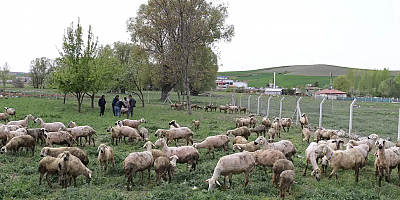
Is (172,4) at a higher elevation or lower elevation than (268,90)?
higher

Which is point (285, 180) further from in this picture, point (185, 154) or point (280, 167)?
point (185, 154)

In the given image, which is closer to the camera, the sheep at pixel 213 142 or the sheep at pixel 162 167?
the sheep at pixel 162 167

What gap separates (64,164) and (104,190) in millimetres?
1303

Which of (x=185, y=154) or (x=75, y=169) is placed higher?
(x=185, y=154)

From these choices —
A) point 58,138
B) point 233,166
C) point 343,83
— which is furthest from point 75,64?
point 343,83

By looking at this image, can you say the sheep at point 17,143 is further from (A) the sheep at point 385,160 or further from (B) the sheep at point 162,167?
(A) the sheep at point 385,160

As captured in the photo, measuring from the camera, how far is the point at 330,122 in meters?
20.8

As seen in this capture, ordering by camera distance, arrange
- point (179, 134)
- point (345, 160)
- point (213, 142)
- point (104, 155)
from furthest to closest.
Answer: point (179, 134)
point (213, 142)
point (104, 155)
point (345, 160)

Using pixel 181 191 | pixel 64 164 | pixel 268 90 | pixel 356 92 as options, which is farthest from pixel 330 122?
pixel 268 90

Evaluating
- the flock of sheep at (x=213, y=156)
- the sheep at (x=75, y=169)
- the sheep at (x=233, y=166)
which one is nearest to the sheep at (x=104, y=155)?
the flock of sheep at (x=213, y=156)

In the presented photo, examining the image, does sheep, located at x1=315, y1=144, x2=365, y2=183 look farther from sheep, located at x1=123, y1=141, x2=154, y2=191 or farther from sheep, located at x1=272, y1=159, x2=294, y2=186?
sheep, located at x1=123, y1=141, x2=154, y2=191

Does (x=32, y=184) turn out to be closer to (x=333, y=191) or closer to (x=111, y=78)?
(x=333, y=191)

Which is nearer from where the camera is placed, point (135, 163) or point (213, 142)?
point (135, 163)

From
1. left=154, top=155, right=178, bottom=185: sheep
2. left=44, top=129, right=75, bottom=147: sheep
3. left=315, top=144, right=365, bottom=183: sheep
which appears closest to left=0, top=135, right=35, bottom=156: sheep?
left=44, top=129, right=75, bottom=147: sheep
